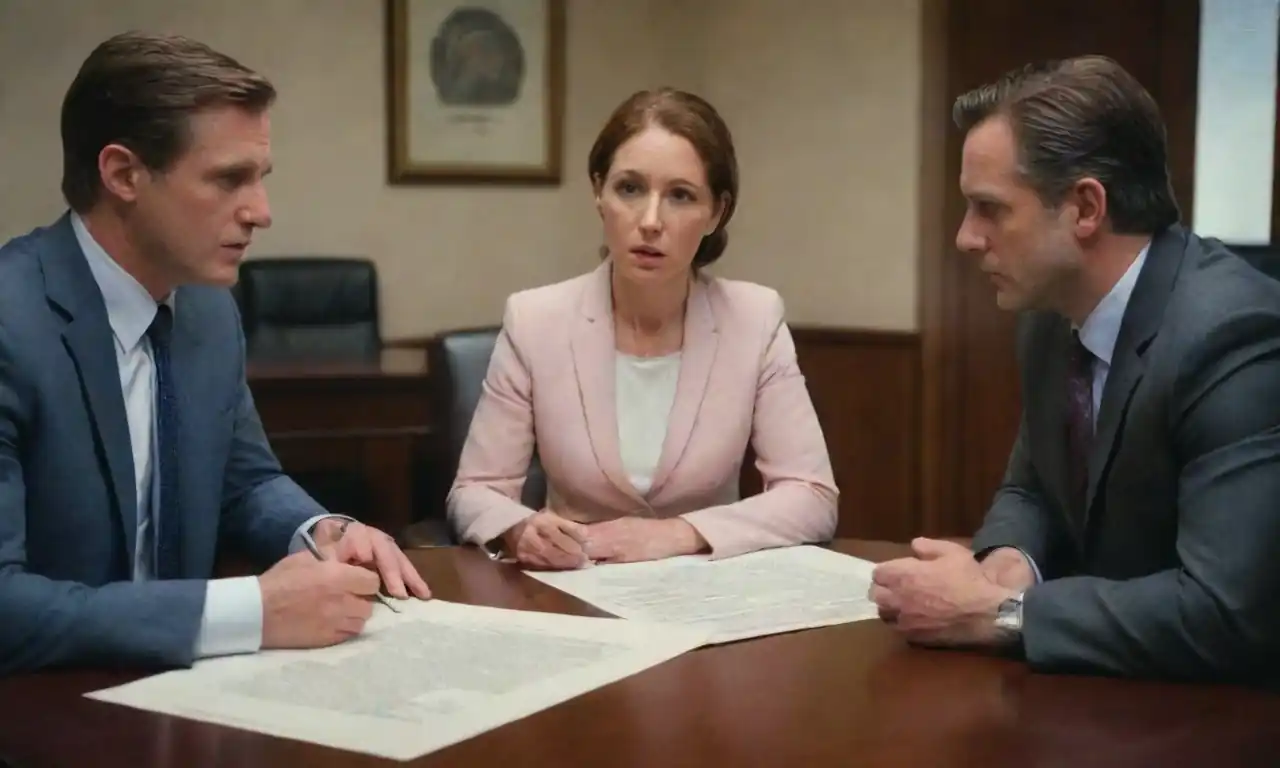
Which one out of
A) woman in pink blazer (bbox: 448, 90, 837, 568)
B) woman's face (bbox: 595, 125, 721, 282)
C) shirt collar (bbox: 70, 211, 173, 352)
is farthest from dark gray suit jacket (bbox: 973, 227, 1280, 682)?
shirt collar (bbox: 70, 211, 173, 352)

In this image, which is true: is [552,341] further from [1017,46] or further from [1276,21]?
[1276,21]

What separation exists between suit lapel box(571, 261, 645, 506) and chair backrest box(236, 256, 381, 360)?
7.61ft

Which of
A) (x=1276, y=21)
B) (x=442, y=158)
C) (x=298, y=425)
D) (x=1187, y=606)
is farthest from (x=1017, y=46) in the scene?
(x=1187, y=606)

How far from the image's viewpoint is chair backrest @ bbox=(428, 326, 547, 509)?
2424mm

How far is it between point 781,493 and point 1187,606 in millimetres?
855

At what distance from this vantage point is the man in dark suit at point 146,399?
1.40 meters

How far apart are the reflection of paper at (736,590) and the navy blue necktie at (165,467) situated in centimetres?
45

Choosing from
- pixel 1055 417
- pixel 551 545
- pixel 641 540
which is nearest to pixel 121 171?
pixel 551 545

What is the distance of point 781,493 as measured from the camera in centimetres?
214

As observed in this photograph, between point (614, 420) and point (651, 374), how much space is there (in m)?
0.13

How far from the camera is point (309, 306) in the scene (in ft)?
15.9

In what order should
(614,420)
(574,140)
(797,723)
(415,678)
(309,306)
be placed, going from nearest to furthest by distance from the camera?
(797,723) < (415,678) < (614,420) < (309,306) < (574,140)

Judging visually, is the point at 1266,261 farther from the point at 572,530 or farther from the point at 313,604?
the point at 313,604

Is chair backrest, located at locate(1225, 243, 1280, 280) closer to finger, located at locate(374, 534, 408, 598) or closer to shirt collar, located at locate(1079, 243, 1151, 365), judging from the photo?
shirt collar, located at locate(1079, 243, 1151, 365)
